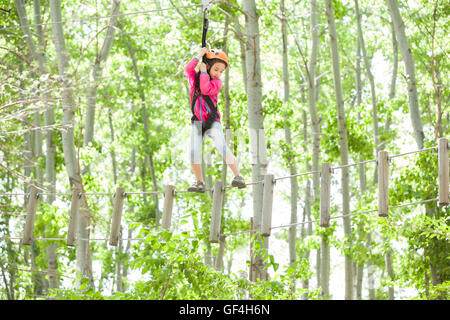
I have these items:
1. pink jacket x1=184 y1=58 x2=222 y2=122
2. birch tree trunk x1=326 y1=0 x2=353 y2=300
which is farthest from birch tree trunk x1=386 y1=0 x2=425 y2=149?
pink jacket x1=184 y1=58 x2=222 y2=122

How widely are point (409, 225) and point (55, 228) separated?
198 inches

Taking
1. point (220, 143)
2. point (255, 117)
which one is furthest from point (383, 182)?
point (255, 117)

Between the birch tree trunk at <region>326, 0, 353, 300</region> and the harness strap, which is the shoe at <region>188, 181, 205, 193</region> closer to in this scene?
the harness strap

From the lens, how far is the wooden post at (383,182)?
538 centimetres

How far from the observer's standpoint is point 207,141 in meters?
12.4

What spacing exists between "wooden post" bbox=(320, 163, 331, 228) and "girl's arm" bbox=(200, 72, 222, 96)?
118 cm

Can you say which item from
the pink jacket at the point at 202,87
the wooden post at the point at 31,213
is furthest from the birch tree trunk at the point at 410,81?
the wooden post at the point at 31,213

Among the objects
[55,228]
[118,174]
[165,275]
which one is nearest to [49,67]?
[55,228]

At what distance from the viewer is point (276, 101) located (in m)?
11.1

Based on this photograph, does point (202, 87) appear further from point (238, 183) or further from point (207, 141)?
point (207, 141)

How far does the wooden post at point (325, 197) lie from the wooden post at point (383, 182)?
1.45 feet

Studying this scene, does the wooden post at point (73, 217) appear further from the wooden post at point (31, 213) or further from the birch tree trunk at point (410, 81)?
the birch tree trunk at point (410, 81)

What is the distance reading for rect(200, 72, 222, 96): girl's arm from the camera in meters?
5.48
